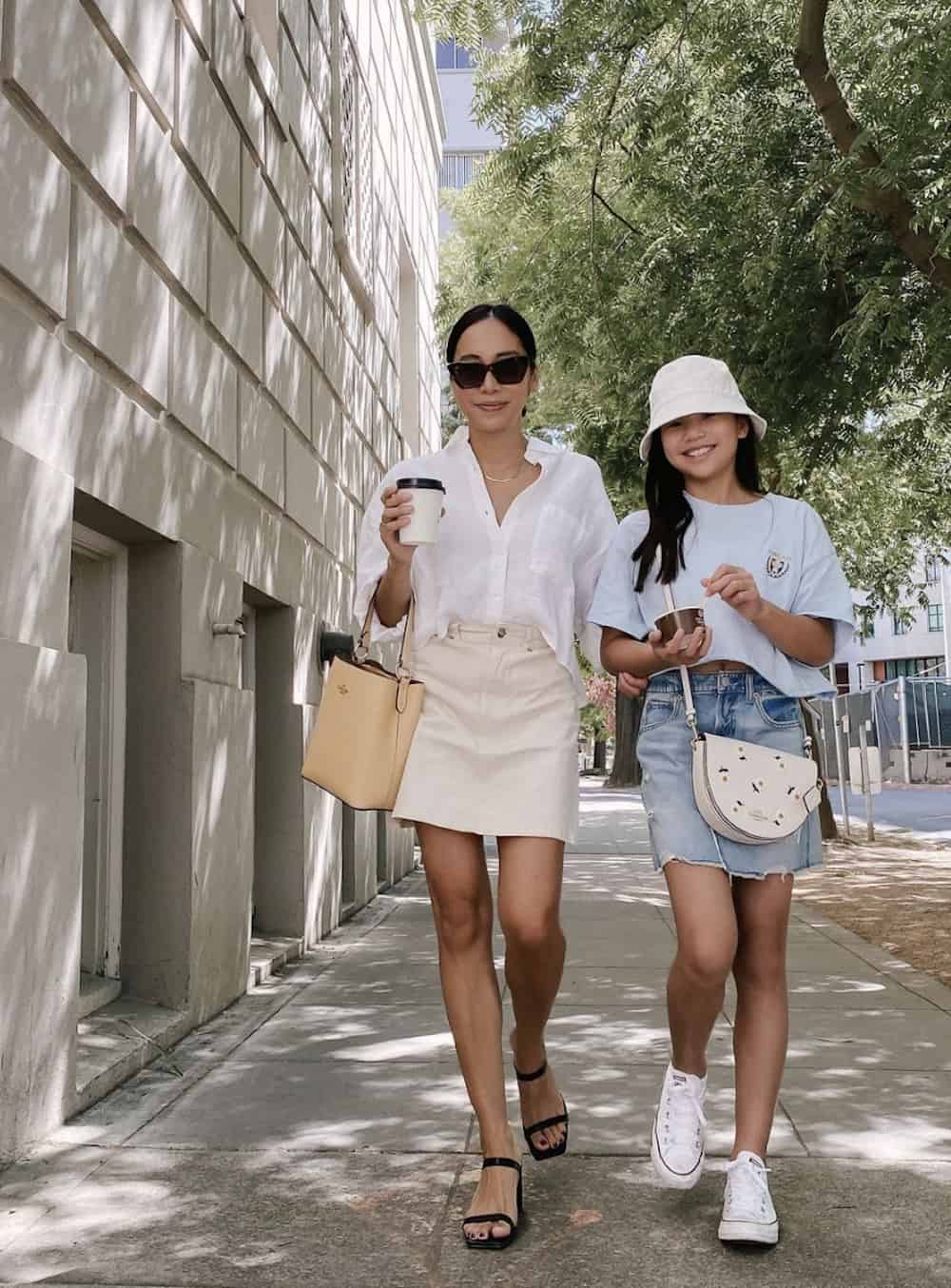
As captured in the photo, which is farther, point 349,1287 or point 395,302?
point 395,302

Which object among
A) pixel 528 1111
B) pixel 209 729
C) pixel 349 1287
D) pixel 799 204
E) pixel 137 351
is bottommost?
pixel 349 1287

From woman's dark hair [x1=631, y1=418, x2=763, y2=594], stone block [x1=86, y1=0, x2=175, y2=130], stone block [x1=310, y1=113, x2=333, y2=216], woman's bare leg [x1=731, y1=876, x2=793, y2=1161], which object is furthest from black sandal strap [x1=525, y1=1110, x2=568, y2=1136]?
stone block [x1=310, y1=113, x2=333, y2=216]

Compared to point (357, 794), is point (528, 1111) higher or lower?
lower

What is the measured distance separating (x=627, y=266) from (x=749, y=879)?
29.4 feet

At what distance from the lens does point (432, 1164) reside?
3.82m

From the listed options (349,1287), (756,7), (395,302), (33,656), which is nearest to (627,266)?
(756,7)

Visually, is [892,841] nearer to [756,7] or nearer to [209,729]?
[756,7]

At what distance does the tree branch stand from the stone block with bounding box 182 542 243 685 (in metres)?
4.40

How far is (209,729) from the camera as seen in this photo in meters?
5.90

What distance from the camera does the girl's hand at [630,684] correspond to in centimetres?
336

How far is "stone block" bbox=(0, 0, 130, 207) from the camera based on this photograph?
13.3 feet

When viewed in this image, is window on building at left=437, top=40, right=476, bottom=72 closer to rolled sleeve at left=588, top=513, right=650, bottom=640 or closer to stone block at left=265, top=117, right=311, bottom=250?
stone block at left=265, top=117, right=311, bottom=250

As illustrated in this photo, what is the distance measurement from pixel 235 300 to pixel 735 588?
4.24 metres

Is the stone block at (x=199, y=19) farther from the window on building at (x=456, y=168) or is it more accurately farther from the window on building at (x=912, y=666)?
the window on building at (x=912, y=666)
